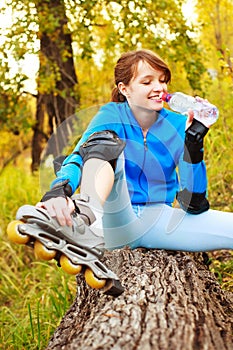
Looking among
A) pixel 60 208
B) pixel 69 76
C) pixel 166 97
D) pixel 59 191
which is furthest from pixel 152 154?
pixel 69 76

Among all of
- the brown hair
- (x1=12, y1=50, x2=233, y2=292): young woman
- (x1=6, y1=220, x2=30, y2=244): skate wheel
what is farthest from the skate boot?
the brown hair

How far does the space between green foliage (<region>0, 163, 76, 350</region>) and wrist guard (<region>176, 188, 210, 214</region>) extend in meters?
0.91

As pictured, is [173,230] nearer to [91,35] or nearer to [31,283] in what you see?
[31,283]

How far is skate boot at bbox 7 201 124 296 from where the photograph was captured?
6.34ft

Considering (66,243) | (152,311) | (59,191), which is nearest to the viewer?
(152,311)

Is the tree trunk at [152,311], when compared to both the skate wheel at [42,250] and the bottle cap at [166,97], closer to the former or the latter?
the skate wheel at [42,250]

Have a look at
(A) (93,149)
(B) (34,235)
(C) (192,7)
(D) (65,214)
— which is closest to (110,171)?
(A) (93,149)

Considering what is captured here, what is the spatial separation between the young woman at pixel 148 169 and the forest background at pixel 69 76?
0.68 meters

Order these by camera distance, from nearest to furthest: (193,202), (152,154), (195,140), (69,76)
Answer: (195,140), (193,202), (152,154), (69,76)

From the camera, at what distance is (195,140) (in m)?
2.45

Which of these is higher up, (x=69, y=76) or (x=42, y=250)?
(x=69, y=76)

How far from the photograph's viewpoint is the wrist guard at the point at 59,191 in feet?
7.00

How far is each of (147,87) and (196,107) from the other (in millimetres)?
300

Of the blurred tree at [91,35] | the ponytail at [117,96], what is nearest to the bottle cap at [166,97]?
the ponytail at [117,96]
